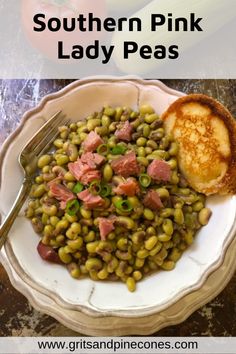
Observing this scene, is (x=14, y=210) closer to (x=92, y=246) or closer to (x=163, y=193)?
(x=92, y=246)

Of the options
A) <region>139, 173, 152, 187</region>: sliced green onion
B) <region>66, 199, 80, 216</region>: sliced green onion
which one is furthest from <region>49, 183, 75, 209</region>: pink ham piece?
<region>139, 173, 152, 187</region>: sliced green onion

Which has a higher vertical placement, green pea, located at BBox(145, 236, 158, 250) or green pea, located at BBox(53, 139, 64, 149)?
green pea, located at BBox(53, 139, 64, 149)

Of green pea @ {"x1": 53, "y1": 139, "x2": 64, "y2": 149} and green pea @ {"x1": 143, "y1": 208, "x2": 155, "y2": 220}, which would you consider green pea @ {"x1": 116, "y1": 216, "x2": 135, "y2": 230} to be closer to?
green pea @ {"x1": 143, "y1": 208, "x2": 155, "y2": 220}

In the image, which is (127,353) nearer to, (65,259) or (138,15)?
(65,259)

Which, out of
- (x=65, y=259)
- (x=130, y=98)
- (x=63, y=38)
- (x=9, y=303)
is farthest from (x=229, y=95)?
(x=9, y=303)

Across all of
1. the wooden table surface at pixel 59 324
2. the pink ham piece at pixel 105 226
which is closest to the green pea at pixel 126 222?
the pink ham piece at pixel 105 226

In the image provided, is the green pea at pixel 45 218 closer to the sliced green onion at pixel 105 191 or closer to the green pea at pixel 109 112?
the sliced green onion at pixel 105 191
